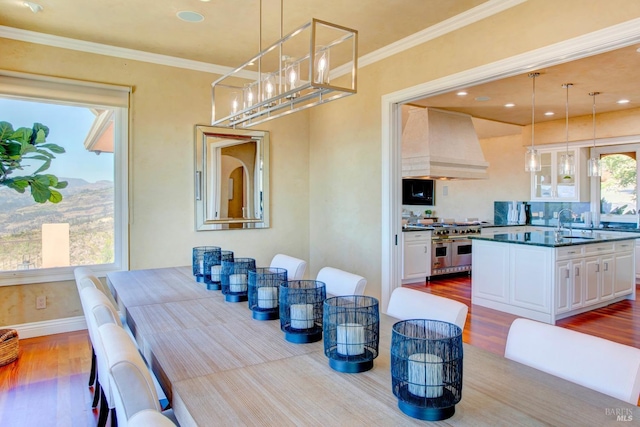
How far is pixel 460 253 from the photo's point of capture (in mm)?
6836

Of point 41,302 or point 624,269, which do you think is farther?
point 624,269

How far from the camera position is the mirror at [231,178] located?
4.46m

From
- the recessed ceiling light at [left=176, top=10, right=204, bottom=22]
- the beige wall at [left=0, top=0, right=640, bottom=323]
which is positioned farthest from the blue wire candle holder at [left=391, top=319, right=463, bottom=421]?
the recessed ceiling light at [left=176, top=10, right=204, bottom=22]

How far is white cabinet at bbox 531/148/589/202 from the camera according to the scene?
6789 mm

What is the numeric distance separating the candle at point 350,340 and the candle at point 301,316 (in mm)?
320

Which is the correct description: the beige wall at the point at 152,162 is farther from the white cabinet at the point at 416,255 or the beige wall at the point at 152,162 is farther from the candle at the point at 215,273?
the white cabinet at the point at 416,255

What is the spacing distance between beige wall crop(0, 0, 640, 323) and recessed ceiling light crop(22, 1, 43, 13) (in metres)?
0.66

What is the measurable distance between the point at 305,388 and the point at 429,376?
37cm

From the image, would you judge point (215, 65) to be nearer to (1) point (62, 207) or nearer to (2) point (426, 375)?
(1) point (62, 207)

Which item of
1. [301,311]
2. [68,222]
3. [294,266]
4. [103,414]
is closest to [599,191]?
[294,266]

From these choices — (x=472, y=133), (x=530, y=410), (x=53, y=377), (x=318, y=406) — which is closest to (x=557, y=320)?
(x=472, y=133)

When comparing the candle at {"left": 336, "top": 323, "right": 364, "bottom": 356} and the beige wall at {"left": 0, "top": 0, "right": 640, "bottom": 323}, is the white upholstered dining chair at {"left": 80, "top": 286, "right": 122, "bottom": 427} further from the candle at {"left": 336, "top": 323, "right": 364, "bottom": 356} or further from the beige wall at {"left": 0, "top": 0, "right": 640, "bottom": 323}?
the beige wall at {"left": 0, "top": 0, "right": 640, "bottom": 323}

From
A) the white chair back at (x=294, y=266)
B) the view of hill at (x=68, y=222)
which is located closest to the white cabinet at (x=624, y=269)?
the white chair back at (x=294, y=266)

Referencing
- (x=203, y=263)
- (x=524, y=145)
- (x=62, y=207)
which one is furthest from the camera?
(x=524, y=145)
